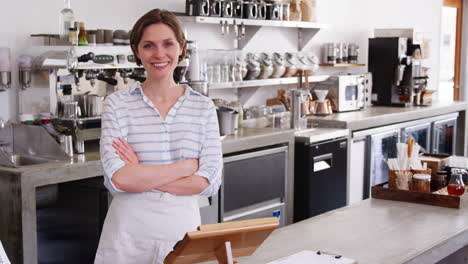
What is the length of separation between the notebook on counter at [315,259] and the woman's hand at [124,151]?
0.56 m

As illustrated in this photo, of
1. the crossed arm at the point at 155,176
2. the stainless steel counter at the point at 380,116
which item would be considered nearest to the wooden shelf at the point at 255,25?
the stainless steel counter at the point at 380,116

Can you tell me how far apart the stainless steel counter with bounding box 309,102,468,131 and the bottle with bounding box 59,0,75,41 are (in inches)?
93.6

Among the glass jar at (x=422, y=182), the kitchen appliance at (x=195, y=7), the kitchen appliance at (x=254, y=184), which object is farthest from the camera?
the kitchen appliance at (x=195, y=7)

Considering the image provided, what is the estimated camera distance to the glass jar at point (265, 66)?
18.5ft

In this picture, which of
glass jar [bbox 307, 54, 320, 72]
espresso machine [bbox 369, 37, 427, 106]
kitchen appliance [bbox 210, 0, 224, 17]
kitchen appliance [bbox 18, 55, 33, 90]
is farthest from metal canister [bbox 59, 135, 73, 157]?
espresso machine [bbox 369, 37, 427, 106]

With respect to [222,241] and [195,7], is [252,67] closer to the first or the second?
[195,7]

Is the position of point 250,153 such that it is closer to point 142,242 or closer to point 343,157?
point 343,157

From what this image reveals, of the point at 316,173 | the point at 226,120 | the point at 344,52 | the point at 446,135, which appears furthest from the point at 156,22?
the point at 446,135

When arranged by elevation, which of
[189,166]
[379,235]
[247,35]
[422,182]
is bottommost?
[379,235]

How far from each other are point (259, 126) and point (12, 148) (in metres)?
2.16

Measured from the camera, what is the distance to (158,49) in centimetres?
215

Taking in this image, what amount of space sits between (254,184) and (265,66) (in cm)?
143

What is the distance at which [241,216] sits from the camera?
446 cm

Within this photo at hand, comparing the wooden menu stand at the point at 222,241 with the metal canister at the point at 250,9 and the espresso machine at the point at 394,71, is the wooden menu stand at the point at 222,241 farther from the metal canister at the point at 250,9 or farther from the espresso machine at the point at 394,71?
the espresso machine at the point at 394,71
